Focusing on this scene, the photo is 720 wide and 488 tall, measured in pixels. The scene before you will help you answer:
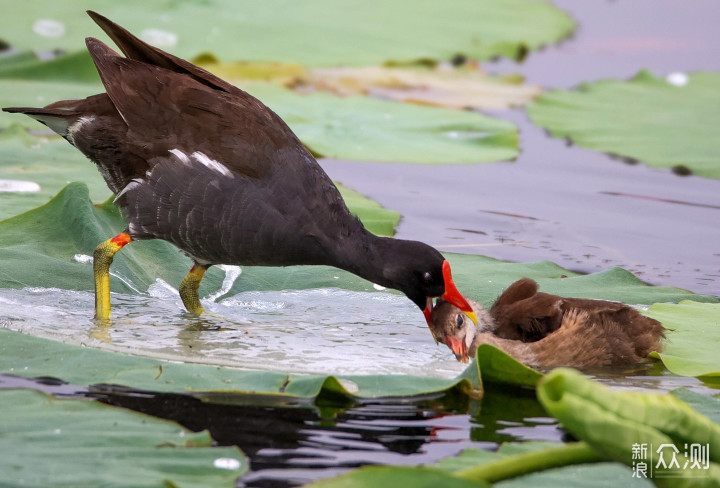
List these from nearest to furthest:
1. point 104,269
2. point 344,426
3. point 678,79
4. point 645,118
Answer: point 344,426 → point 104,269 → point 645,118 → point 678,79

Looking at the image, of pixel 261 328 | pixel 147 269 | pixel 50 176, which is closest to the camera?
pixel 261 328

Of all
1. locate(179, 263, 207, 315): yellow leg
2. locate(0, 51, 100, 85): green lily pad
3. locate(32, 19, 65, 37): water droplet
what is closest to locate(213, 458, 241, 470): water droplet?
locate(179, 263, 207, 315): yellow leg

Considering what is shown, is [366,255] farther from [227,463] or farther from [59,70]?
[59,70]

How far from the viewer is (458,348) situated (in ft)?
13.0

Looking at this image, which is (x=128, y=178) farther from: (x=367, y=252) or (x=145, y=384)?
(x=145, y=384)

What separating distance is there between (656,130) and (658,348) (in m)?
4.04

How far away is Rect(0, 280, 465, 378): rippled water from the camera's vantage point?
11.8ft

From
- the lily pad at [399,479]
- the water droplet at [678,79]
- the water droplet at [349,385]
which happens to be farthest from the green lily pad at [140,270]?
the water droplet at [678,79]

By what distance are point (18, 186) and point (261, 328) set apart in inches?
73.9

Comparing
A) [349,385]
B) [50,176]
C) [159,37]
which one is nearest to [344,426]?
[349,385]

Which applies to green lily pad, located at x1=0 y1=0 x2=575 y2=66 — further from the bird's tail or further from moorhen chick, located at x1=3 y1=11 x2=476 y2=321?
moorhen chick, located at x1=3 y1=11 x2=476 y2=321

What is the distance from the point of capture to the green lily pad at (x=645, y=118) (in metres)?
7.02

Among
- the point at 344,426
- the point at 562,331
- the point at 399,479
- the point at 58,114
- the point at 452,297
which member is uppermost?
the point at 58,114

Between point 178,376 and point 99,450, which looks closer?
point 99,450
